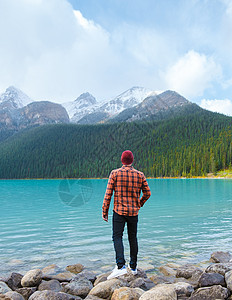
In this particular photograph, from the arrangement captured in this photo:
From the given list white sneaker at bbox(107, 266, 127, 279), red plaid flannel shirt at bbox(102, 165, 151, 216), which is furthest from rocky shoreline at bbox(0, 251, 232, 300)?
red plaid flannel shirt at bbox(102, 165, 151, 216)

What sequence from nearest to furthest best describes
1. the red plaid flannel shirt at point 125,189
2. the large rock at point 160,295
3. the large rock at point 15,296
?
the large rock at point 160,295 → the large rock at point 15,296 → the red plaid flannel shirt at point 125,189

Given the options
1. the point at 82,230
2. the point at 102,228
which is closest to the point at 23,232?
the point at 82,230

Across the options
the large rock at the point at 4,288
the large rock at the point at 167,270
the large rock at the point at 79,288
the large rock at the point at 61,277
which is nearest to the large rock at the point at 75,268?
the large rock at the point at 61,277

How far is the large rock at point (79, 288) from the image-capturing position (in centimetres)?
665

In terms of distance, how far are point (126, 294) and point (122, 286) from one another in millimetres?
933

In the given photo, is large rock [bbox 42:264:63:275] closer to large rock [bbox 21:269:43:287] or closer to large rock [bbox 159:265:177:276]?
large rock [bbox 21:269:43:287]

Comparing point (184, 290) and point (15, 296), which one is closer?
point (15, 296)

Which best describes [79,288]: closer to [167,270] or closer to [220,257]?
[167,270]

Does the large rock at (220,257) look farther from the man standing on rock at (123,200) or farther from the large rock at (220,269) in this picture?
the man standing on rock at (123,200)

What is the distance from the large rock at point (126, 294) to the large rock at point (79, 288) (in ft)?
3.16

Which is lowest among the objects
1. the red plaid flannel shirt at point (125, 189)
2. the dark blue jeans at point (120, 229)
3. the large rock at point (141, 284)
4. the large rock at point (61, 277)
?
the large rock at point (61, 277)

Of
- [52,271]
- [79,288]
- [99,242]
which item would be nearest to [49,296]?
[79,288]

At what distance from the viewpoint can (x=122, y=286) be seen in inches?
267

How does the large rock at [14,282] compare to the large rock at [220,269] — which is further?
the large rock at [220,269]
